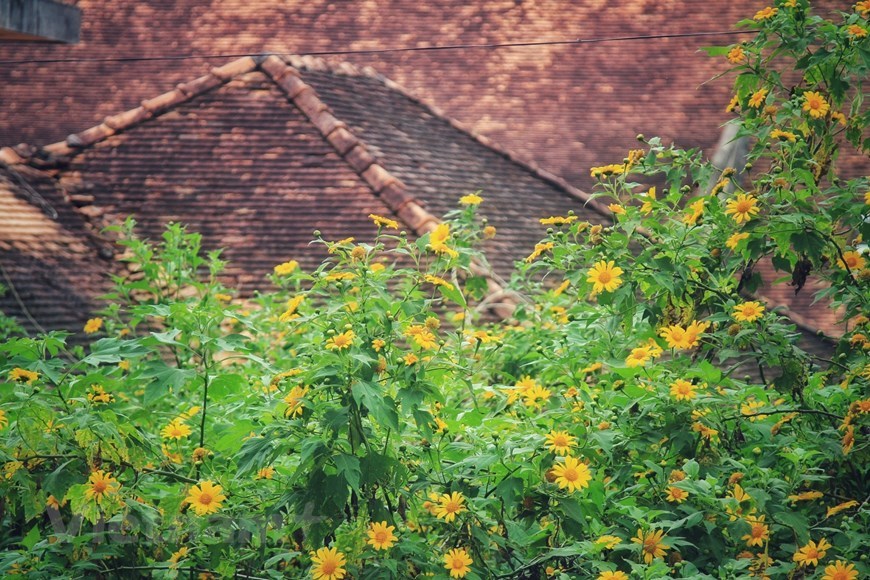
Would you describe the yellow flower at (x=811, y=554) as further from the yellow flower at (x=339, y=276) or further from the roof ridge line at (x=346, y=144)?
the roof ridge line at (x=346, y=144)

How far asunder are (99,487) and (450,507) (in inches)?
32.1

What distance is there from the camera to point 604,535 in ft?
7.48

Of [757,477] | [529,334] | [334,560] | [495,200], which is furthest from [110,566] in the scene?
[495,200]

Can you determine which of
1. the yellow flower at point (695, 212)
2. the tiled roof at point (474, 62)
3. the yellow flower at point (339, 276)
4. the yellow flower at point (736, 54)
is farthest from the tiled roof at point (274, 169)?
the yellow flower at point (339, 276)

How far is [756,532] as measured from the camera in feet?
7.22

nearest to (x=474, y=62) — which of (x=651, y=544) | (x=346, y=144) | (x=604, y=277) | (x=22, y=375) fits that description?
(x=346, y=144)

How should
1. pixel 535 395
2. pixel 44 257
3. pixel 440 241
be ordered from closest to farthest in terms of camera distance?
1. pixel 535 395
2. pixel 440 241
3. pixel 44 257

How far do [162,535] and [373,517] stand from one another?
545mm

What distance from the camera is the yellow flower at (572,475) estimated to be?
2197 millimetres

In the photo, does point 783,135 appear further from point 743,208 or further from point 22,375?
point 22,375

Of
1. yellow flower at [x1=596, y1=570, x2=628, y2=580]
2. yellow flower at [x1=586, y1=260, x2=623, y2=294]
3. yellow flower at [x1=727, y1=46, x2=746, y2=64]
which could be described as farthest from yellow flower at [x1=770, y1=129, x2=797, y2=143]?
yellow flower at [x1=596, y1=570, x2=628, y2=580]

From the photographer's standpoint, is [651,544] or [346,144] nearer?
[651,544]

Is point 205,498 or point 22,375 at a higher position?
point 22,375

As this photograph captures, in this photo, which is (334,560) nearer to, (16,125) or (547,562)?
(547,562)
